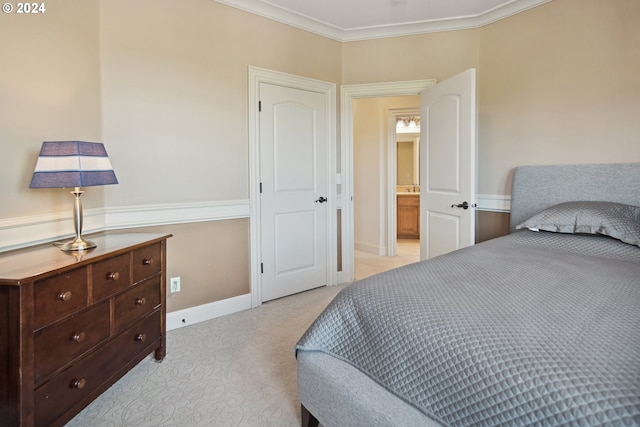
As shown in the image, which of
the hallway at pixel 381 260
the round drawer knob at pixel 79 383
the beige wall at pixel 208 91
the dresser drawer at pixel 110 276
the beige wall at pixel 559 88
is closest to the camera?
the round drawer knob at pixel 79 383

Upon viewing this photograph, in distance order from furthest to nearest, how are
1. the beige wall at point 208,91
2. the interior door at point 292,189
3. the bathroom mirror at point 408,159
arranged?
the bathroom mirror at point 408,159 → the interior door at point 292,189 → the beige wall at point 208,91

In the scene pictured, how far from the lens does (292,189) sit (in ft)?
10.8

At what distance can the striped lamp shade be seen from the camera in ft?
5.13

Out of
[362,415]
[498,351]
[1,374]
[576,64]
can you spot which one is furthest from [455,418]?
[576,64]

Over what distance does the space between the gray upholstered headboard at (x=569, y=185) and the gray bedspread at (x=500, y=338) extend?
0.90 metres

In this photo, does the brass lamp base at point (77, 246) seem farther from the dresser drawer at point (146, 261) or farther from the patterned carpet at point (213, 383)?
the patterned carpet at point (213, 383)

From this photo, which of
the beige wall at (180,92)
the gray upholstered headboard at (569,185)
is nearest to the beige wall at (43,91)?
the beige wall at (180,92)

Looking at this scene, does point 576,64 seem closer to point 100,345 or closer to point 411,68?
point 411,68

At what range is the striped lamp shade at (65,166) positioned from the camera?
156cm

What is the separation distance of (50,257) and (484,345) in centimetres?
175

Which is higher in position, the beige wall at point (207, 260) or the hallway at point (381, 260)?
the beige wall at point (207, 260)

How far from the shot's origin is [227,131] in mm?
2844

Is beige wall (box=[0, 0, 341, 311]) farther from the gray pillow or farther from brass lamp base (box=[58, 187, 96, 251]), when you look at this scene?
the gray pillow

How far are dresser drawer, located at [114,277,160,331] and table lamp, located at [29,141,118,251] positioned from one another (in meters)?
0.33
